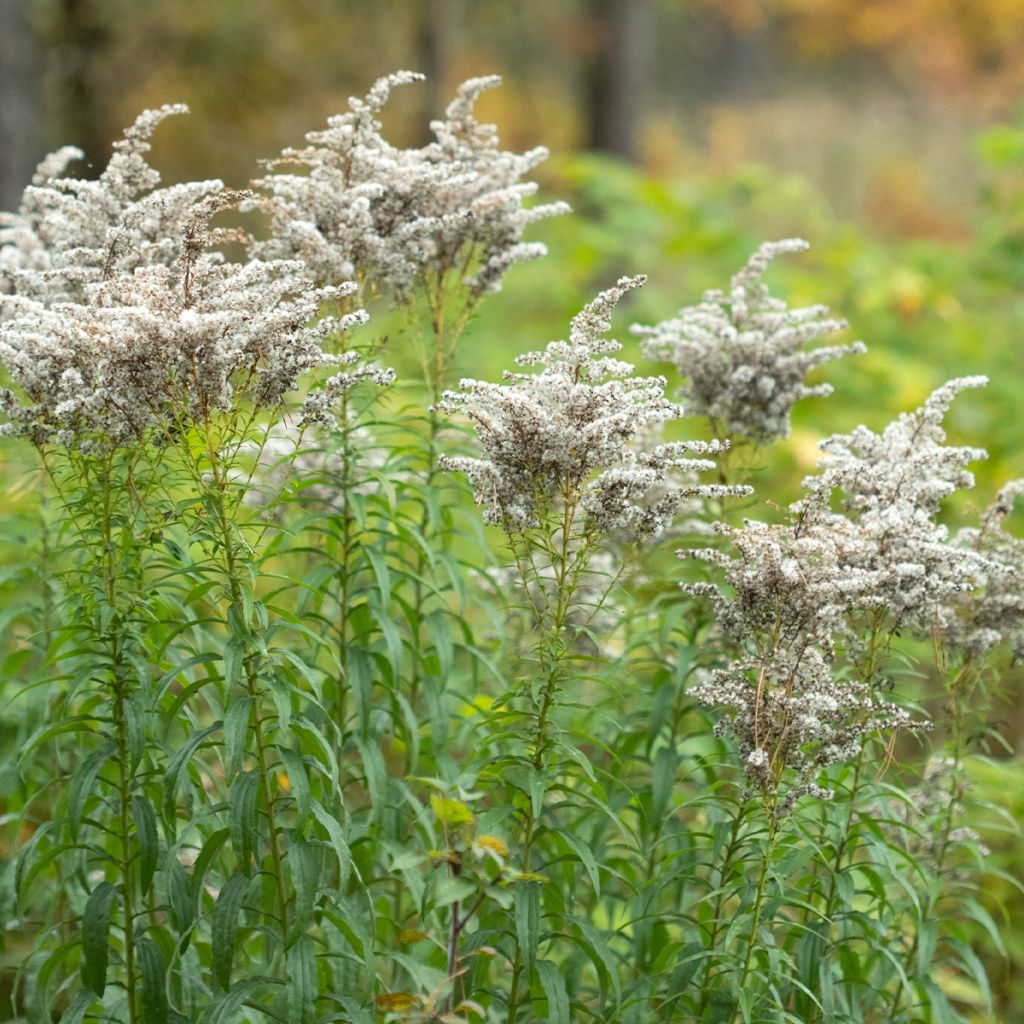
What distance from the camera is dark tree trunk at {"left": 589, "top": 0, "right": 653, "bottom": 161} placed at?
508 inches

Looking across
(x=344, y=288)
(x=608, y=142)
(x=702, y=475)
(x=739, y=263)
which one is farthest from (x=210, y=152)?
(x=344, y=288)

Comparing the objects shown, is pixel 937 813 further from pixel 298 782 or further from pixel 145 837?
pixel 145 837

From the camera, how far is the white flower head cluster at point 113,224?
136 inches

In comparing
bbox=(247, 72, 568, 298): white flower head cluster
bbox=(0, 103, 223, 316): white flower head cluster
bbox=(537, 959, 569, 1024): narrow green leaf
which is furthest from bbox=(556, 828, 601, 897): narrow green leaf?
bbox=(0, 103, 223, 316): white flower head cluster

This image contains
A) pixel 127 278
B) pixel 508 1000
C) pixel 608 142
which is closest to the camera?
pixel 127 278

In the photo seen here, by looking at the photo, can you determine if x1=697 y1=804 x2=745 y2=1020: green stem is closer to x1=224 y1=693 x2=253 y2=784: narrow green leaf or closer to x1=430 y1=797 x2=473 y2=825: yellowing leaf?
x1=430 y1=797 x2=473 y2=825: yellowing leaf

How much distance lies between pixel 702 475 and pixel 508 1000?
2065 mm

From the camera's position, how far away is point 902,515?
332cm

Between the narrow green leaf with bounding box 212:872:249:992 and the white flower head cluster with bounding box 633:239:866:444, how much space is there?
202 cm

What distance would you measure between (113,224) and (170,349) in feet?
2.90

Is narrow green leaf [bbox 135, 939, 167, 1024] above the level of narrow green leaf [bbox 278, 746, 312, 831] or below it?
below

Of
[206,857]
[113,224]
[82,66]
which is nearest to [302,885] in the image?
[206,857]

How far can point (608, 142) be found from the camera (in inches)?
520

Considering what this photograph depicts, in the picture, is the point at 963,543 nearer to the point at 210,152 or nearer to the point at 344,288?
the point at 344,288
